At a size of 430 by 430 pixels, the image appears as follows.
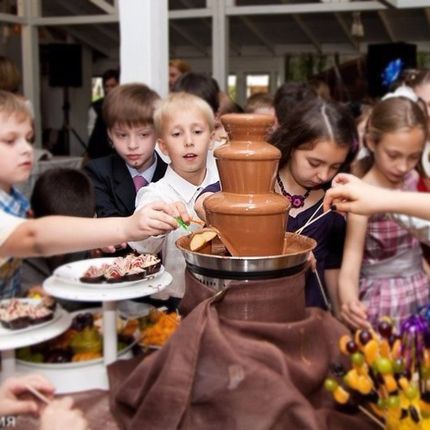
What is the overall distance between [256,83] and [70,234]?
17.9 ft

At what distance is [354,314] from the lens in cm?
70

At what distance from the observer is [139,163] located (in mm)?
649

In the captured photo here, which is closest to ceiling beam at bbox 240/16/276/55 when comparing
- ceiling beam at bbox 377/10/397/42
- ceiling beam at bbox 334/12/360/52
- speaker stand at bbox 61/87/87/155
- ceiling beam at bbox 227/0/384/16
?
ceiling beam at bbox 334/12/360/52

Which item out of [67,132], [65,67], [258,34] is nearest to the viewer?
[65,67]

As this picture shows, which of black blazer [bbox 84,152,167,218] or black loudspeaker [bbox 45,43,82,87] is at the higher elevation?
black loudspeaker [bbox 45,43,82,87]

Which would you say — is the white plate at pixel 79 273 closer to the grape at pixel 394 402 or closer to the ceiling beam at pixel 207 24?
the grape at pixel 394 402

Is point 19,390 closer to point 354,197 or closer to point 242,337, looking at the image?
point 242,337

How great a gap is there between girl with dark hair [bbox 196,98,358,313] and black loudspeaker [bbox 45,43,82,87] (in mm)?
298

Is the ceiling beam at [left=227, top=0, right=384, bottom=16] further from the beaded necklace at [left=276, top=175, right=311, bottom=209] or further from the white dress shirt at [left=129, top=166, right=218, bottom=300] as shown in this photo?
the white dress shirt at [left=129, top=166, right=218, bottom=300]

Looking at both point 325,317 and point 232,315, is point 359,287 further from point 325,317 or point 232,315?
point 232,315

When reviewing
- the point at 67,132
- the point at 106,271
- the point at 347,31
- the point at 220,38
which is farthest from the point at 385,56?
the point at 106,271

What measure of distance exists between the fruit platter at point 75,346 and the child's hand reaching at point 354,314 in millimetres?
Answer: 264

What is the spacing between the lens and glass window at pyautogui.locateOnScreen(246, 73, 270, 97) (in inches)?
230

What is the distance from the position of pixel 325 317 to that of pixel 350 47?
488 centimetres
